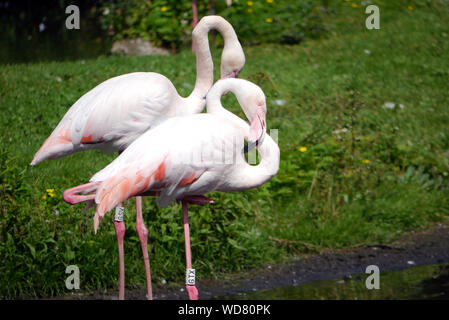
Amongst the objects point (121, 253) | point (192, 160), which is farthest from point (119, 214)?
point (192, 160)

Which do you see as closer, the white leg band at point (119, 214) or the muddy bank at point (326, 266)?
the white leg band at point (119, 214)

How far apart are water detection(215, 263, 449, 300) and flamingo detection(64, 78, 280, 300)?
83cm

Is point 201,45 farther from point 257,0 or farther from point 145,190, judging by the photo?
point 257,0

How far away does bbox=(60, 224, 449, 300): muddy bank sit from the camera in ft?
16.1

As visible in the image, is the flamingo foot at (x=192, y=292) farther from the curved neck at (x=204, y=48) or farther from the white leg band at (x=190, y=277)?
the curved neck at (x=204, y=48)

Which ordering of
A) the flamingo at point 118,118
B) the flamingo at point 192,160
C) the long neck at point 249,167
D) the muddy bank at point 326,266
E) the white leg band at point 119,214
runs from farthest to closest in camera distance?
the muddy bank at point 326,266
the white leg band at point 119,214
the flamingo at point 118,118
the long neck at point 249,167
the flamingo at point 192,160

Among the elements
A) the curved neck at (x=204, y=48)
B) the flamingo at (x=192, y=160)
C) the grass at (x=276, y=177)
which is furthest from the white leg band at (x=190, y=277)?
the curved neck at (x=204, y=48)

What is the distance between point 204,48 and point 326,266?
72.0 inches

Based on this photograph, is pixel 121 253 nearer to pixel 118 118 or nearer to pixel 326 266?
pixel 118 118

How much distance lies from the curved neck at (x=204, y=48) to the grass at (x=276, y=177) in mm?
921

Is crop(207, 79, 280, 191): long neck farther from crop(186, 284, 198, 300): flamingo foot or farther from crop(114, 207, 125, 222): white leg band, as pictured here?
crop(114, 207, 125, 222): white leg band

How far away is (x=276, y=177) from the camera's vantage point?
235 inches

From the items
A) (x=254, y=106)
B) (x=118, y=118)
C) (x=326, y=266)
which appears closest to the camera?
(x=254, y=106)

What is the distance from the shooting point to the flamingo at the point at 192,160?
12.6ft
